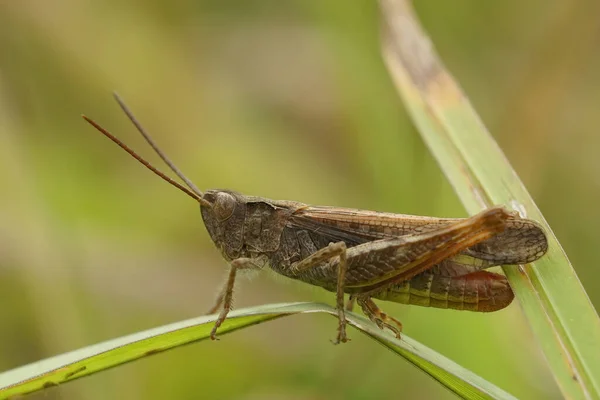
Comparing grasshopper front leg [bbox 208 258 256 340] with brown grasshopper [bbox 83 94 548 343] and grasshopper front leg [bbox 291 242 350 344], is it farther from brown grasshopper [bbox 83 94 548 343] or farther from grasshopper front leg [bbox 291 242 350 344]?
grasshopper front leg [bbox 291 242 350 344]

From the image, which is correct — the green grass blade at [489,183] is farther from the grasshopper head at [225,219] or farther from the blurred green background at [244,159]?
the grasshopper head at [225,219]

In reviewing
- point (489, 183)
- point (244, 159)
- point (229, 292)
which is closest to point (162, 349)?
point (229, 292)

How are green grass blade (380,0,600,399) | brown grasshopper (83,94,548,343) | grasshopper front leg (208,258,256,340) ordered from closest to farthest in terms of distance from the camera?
green grass blade (380,0,600,399) < grasshopper front leg (208,258,256,340) < brown grasshopper (83,94,548,343)

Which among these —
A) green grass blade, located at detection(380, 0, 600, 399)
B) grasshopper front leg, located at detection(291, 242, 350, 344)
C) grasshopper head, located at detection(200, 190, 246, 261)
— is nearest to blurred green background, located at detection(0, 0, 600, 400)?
green grass blade, located at detection(380, 0, 600, 399)

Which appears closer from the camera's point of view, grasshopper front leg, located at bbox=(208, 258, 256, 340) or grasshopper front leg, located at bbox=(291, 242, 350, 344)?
grasshopper front leg, located at bbox=(208, 258, 256, 340)

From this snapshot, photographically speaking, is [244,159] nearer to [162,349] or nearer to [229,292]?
[229,292]

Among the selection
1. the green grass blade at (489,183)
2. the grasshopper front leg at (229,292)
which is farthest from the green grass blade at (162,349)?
the green grass blade at (489,183)
